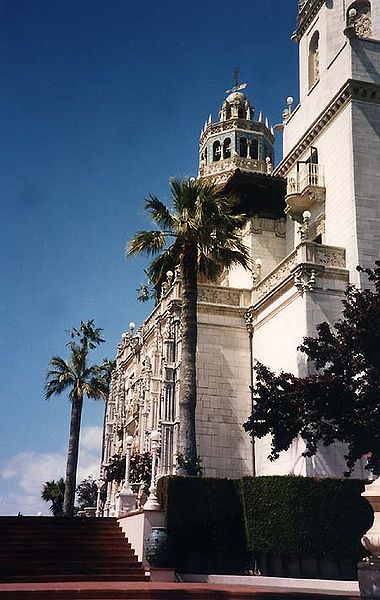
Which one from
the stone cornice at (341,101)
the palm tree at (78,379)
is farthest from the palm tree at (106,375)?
the stone cornice at (341,101)

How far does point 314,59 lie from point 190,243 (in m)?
15.8

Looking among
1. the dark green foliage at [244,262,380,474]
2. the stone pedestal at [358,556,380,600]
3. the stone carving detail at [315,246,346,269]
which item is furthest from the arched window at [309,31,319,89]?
the stone pedestal at [358,556,380,600]

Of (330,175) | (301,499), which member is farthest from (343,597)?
(330,175)

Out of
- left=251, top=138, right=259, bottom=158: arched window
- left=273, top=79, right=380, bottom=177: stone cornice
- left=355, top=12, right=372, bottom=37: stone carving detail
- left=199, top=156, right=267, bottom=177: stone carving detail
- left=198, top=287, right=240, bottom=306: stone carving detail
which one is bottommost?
left=198, top=287, right=240, bottom=306: stone carving detail

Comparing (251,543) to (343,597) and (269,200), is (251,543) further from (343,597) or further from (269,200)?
(269,200)

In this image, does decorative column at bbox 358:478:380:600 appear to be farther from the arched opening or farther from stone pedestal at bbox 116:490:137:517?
the arched opening

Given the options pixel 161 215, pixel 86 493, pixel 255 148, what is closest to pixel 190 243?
pixel 161 215

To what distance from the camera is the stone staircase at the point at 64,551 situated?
18391 millimetres

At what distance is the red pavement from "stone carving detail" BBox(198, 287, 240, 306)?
50.6 ft

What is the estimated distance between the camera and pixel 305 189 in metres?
29.4

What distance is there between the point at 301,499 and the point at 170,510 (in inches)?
145

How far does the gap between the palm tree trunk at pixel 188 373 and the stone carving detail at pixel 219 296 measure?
5.67 metres

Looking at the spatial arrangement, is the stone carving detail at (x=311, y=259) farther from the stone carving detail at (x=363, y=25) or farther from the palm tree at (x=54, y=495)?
the palm tree at (x=54, y=495)

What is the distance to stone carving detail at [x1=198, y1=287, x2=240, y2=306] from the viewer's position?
30033 mm
